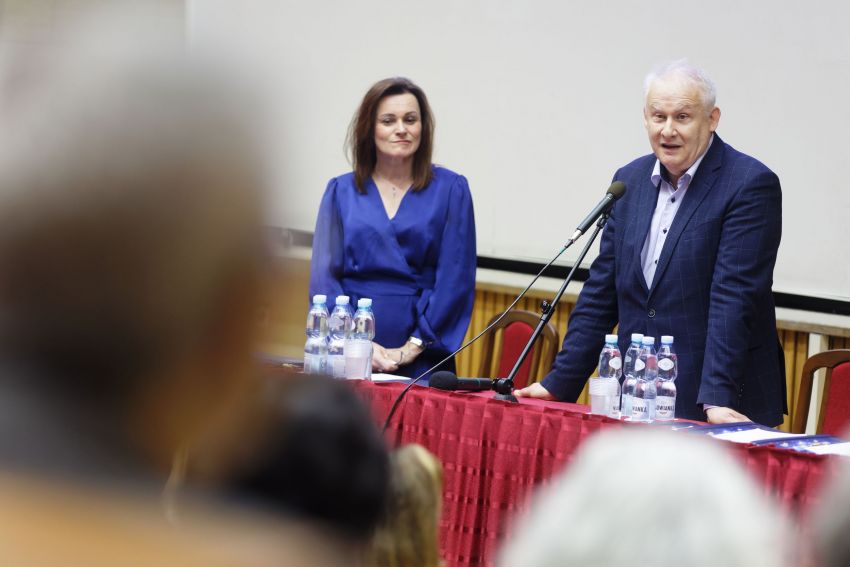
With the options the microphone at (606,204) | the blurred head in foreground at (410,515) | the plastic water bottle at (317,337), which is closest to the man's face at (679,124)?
the microphone at (606,204)

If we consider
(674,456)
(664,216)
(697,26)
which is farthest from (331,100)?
(674,456)

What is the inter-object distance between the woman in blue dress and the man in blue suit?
63cm

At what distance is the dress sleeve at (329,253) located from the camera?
4.33 m

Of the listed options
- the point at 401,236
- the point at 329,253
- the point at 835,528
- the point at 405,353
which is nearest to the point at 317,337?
the point at 405,353

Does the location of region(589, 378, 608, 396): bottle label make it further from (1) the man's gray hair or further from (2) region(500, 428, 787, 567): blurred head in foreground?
(2) region(500, 428, 787, 567): blurred head in foreground

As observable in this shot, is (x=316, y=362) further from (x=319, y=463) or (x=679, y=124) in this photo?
(x=319, y=463)

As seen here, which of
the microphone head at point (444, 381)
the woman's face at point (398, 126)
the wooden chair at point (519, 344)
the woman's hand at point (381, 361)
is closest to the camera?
the microphone head at point (444, 381)

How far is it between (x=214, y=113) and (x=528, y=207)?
223 inches

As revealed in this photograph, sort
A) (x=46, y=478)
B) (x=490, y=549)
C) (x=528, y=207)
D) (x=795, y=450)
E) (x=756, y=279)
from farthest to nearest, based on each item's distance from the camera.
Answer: (x=528, y=207) < (x=756, y=279) < (x=490, y=549) < (x=795, y=450) < (x=46, y=478)

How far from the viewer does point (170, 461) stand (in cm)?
63

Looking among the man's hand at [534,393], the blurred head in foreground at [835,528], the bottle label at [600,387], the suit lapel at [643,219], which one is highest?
the suit lapel at [643,219]

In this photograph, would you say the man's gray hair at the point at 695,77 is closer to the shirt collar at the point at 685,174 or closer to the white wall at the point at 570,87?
the shirt collar at the point at 685,174

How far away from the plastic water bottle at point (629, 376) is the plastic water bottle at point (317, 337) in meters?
1.00

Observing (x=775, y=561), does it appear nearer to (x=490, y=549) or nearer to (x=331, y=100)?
(x=490, y=549)
